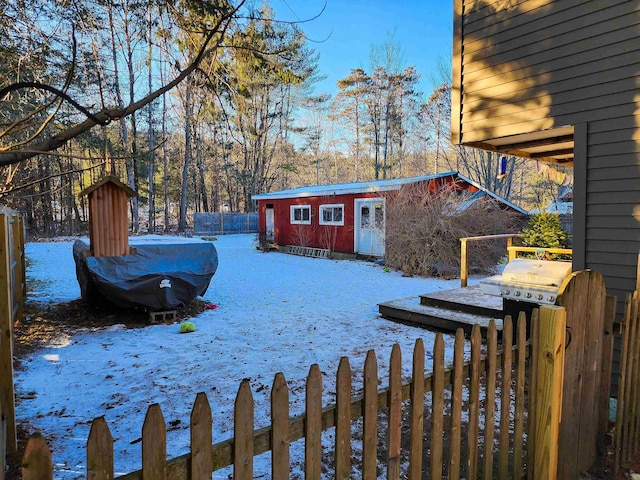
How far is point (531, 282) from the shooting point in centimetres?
423

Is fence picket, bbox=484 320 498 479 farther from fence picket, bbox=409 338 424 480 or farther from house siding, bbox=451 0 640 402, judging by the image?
house siding, bbox=451 0 640 402

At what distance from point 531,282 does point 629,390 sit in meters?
1.90

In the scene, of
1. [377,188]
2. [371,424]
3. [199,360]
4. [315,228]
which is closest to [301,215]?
[315,228]

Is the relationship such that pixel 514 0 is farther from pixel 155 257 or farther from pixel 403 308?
pixel 155 257

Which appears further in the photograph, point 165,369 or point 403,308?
point 403,308

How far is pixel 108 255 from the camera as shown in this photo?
19.4ft

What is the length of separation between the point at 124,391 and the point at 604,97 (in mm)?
4994

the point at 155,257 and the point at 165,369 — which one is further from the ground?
the point at 155,257

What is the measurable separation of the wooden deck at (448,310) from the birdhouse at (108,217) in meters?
4.12

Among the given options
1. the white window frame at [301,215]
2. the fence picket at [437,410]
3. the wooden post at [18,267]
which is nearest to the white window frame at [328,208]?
the white window frame at [301,215]

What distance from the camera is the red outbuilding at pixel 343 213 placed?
1329cm

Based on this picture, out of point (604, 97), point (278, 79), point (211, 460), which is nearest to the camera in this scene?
point (211, 460)

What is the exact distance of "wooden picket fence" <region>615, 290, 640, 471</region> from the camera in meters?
2.33

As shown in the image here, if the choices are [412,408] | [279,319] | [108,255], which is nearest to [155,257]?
[108,255]
